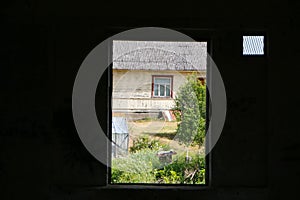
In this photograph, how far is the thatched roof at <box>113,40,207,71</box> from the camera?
10.1 feet

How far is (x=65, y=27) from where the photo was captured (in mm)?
2982

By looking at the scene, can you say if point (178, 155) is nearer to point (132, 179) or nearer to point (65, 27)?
point (132, 179)

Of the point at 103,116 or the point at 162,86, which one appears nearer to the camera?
the point at 103,116

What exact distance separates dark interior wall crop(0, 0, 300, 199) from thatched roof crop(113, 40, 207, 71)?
0.14 meters

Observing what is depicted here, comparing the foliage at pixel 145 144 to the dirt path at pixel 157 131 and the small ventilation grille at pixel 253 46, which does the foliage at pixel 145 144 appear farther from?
the small ventilation grille at pixel 253 46

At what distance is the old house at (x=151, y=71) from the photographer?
307 cm

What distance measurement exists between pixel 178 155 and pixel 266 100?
0.77 meters

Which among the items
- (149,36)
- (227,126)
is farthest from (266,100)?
(149,36)

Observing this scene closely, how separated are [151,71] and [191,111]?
435 millimetres

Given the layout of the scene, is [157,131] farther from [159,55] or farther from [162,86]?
[159,55]

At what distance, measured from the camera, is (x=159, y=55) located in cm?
311

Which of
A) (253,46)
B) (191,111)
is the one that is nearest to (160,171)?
(191,111)

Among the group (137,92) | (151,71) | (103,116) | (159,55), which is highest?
(159,55)

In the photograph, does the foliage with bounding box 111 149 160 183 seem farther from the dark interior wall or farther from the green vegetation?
the dark interior wall
